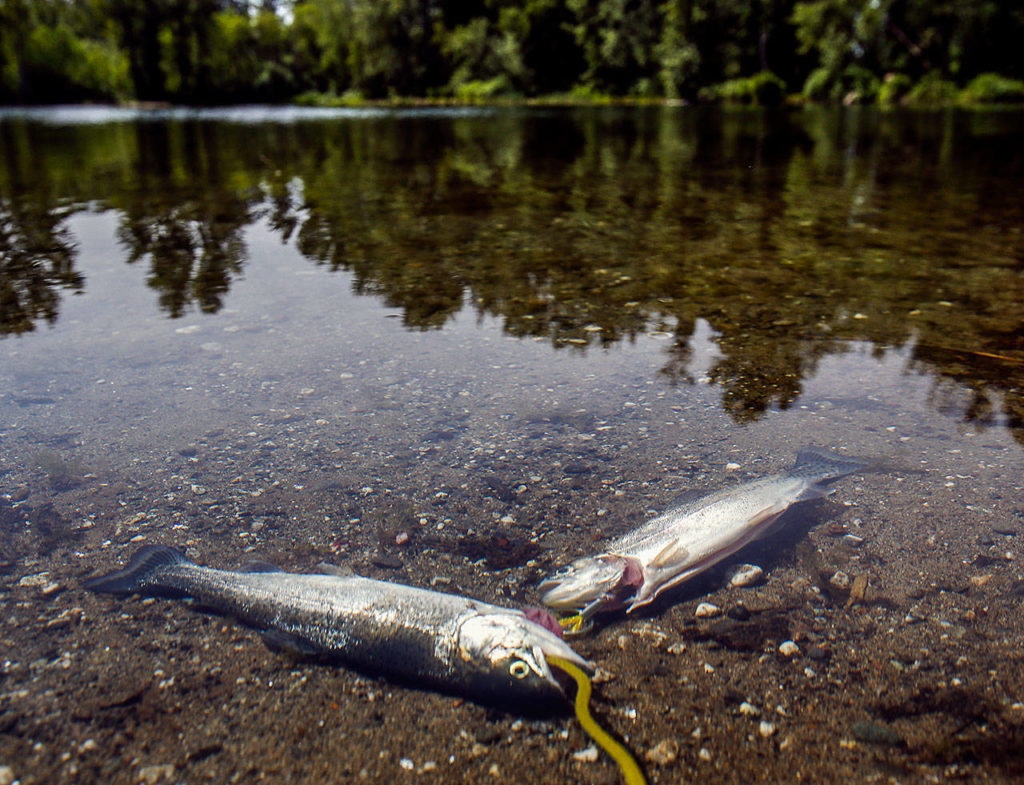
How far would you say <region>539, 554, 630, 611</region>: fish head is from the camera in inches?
122

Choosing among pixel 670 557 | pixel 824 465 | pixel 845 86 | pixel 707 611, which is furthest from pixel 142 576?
pixel 845 86

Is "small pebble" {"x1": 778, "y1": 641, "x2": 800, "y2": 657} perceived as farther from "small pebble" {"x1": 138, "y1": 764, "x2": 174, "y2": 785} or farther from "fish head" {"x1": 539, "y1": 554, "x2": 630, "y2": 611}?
"small pebble" {"x1": 138, "y1": 764, "x2": 174, "y2": 785}

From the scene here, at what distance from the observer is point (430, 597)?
291 cm

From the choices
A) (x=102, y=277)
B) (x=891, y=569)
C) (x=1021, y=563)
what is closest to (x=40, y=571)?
(x=891, y=569)

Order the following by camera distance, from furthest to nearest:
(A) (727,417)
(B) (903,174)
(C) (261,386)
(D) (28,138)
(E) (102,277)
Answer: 1. (D) (28,138)
2. (B) (903,174)
3. (E) (102,277)
4. (C) (261,386)
5. (A) (727,417)

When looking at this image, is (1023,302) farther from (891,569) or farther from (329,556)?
(329,556)

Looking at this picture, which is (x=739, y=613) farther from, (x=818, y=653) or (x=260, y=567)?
(x=260, y=567)

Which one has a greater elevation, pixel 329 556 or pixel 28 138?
pixel 28 138

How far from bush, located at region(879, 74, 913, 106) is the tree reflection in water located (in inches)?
1548

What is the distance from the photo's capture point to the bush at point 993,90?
163 ft

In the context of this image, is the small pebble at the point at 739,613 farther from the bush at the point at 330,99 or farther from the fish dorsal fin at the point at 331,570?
the bush at the point at 330,99

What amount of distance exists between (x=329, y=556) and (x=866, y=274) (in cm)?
→ 643

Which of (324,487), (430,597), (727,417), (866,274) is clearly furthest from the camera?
(866,274)

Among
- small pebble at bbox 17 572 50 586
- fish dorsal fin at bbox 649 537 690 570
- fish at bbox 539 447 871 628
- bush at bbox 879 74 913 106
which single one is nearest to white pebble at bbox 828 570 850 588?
fish at bbox 539 447 871 628
